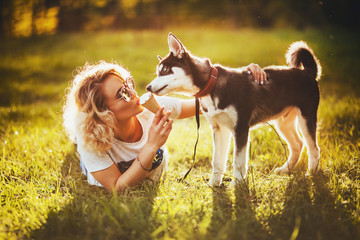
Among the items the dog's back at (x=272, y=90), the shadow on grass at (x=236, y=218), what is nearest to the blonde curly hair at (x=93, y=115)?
the dog's back at (x=272, y=90)

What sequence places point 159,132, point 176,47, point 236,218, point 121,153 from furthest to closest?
point 121,153 < point 176,47 < point 159,132 < point 236,218

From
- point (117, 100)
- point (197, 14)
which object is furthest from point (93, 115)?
point (197, 14)

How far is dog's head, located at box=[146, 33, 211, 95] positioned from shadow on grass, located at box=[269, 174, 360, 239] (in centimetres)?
127

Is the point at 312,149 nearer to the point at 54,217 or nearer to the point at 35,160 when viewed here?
the point at 54,217

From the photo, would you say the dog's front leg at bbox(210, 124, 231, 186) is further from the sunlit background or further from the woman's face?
the sunlit background

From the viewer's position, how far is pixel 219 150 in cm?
299

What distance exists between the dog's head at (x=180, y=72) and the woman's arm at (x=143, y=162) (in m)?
0.26

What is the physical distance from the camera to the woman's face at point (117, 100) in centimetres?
264

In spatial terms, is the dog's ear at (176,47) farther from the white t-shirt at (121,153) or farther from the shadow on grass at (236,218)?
the shadow on grass at (236,218)

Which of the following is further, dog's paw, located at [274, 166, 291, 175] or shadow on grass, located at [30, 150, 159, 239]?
dog's paw, located at [274, 166, 291, 175]

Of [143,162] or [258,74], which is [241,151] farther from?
[143,162]

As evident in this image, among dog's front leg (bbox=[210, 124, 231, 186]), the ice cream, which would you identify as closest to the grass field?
dog's front leg (bbox=[210, 124, 231, 186])

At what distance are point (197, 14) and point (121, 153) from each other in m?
18.6

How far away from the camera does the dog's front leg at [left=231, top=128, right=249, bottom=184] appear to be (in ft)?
8.89
